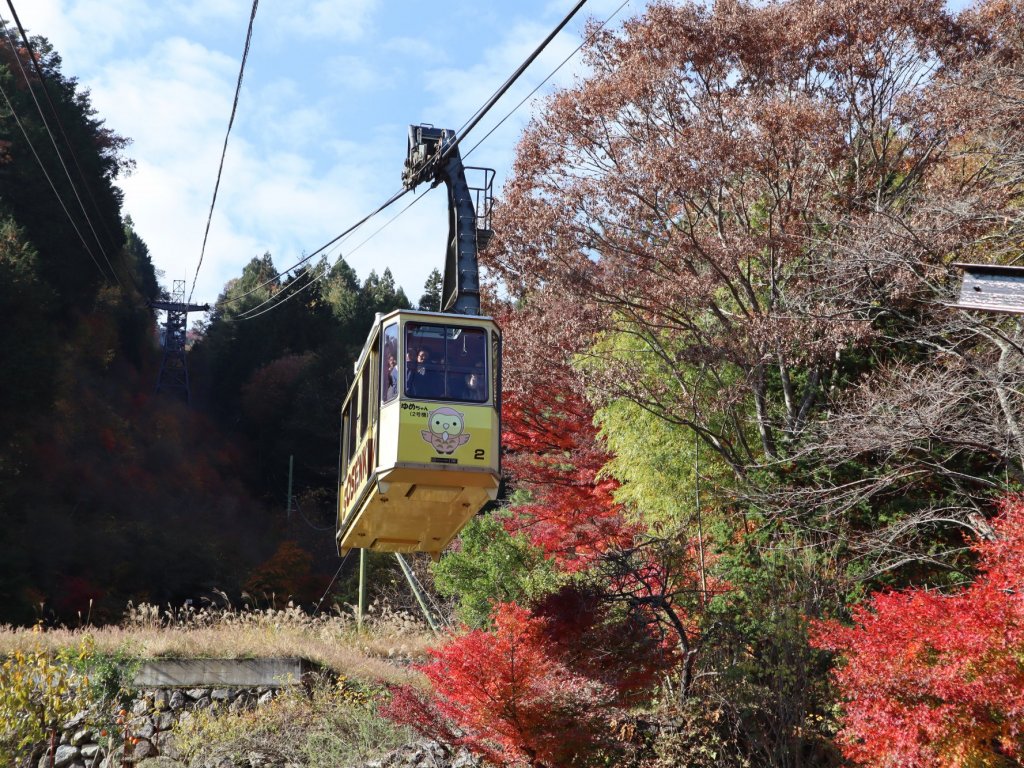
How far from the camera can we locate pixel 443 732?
13664 mm

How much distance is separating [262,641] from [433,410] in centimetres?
874

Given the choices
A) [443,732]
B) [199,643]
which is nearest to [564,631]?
[443,732]

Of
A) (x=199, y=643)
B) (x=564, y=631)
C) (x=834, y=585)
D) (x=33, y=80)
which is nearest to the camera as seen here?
(x=564, y=631)

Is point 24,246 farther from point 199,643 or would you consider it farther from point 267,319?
point 199,643

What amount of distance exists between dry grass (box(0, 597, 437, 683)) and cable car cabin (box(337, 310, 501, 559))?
21.3ft

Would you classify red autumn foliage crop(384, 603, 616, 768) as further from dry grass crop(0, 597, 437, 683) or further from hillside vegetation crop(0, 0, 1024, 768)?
dry grass crop(0, 597, 437, 683)

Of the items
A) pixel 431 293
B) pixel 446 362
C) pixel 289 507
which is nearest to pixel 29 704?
pixel 446 362

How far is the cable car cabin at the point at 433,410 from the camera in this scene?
12.0 m

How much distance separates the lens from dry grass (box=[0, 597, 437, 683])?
714 inches

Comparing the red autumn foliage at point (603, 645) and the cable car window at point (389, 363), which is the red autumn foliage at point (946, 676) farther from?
the cable car window at point (389, 363)

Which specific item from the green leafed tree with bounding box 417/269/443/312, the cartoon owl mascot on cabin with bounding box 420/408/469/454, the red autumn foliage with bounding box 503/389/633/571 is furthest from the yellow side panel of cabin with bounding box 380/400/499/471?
the green leafed tree with bounding box 417/269/443/312

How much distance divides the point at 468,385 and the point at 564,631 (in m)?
3.19

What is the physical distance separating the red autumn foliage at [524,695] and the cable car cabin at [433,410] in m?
1.66

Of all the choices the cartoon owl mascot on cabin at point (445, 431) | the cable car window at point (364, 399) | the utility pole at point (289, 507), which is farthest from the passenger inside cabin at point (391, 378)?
the utility pole at point (289, 507)
